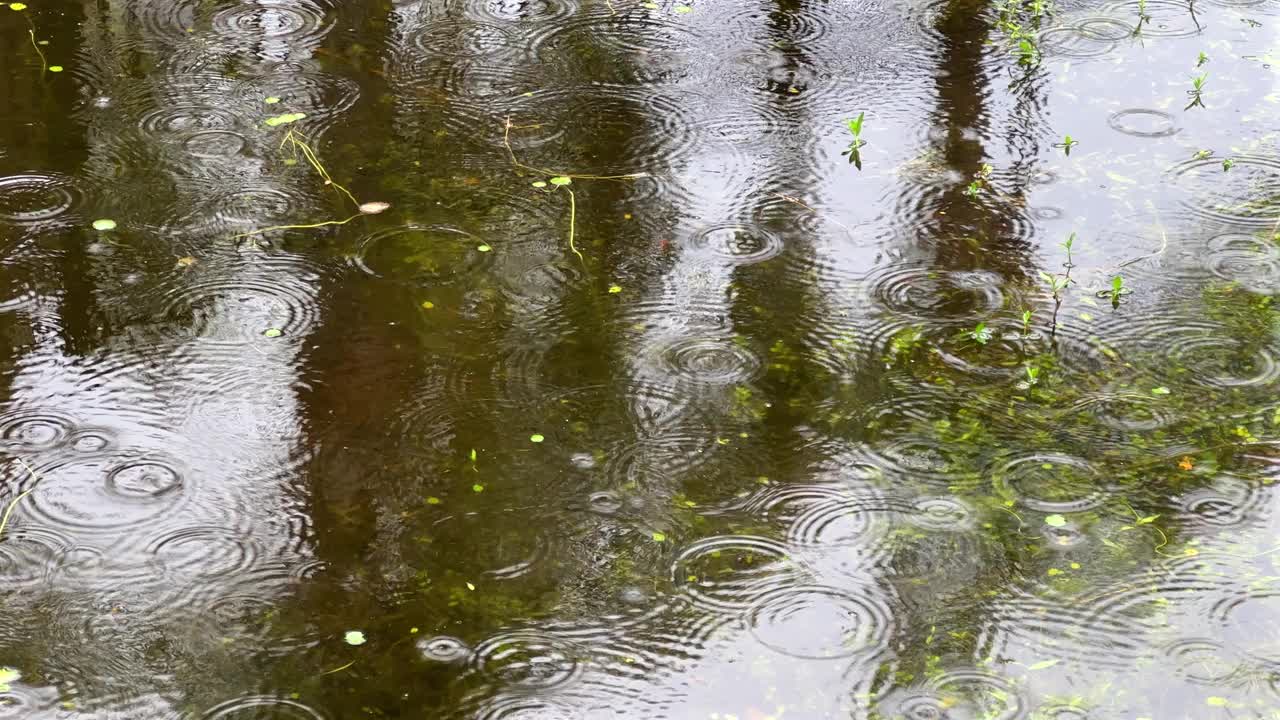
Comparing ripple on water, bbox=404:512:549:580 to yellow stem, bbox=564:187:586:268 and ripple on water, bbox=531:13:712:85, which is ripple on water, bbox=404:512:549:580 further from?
ripple on water, bbox=531:13:712:85

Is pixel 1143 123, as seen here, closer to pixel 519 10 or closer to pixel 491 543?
pixel 519 10

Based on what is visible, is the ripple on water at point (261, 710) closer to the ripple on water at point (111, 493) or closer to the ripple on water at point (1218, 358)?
the ripple on water at point (111, 493)

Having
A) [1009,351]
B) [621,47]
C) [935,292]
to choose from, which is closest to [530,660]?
[1009,351]

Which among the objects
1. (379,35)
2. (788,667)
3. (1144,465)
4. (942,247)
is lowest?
(788,667)

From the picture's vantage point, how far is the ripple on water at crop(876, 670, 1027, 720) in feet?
11.1

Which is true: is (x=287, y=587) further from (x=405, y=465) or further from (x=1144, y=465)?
(x=1144, y=465)

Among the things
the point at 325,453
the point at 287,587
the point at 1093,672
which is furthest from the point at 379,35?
the point at 1093,672

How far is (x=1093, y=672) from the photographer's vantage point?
11.4 feet

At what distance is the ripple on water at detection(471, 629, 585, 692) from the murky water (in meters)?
0.01

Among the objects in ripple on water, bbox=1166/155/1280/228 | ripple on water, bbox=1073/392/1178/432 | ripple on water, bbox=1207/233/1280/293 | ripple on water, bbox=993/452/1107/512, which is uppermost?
ripple on water, bbox=1166/155/1280/228

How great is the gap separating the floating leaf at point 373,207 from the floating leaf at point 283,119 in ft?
2.61

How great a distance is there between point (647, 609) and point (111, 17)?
4.67 meters

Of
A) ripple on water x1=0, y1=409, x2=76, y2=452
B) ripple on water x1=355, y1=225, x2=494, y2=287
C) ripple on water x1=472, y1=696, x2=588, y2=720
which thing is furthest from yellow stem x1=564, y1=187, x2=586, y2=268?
ripple on water x1=472, y1=696, x2=588, y2=720

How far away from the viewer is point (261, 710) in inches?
132
